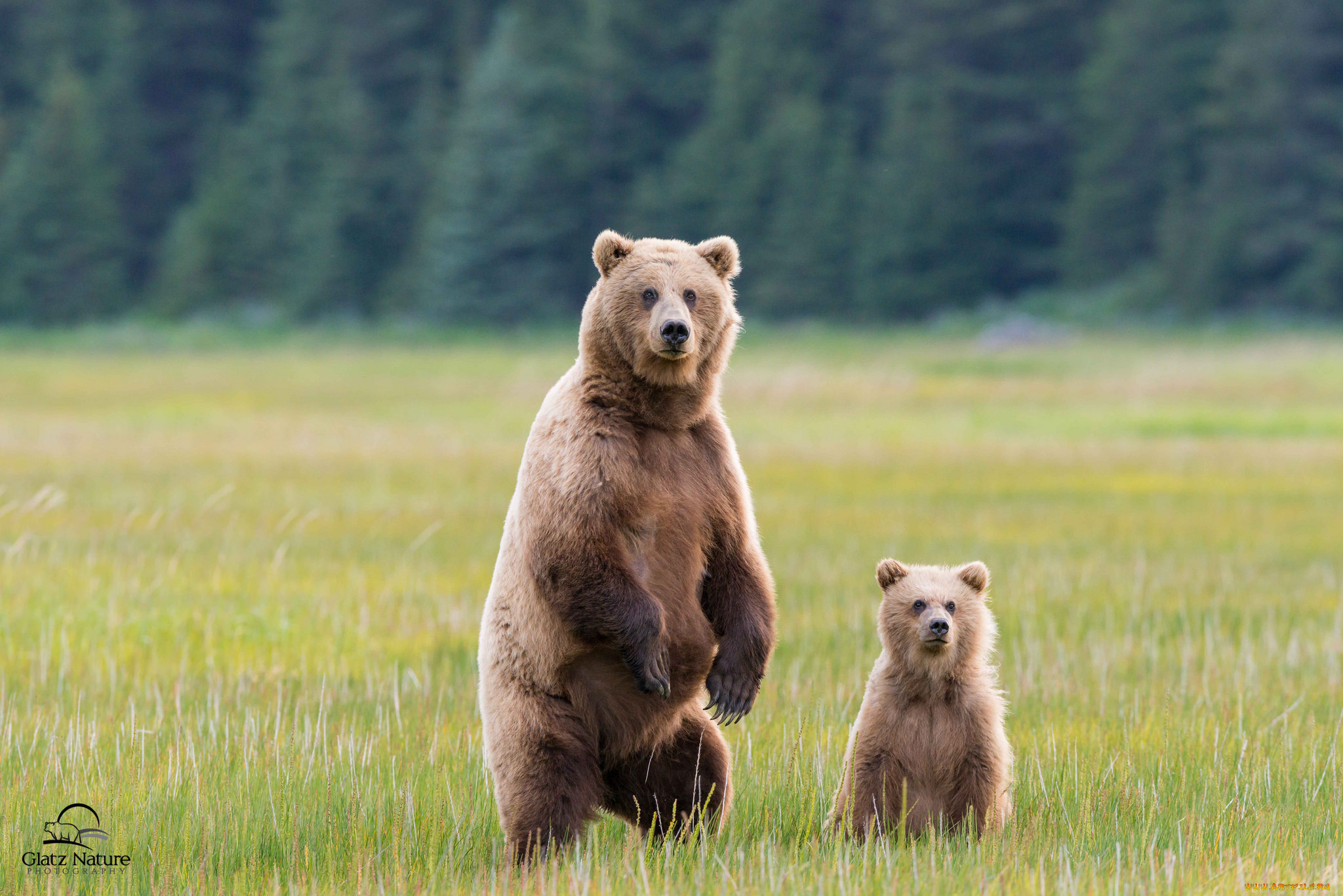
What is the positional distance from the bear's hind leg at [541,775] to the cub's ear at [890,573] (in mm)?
1120

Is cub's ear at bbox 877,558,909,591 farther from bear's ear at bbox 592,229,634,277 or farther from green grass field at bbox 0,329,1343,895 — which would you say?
bear's ear at bbox 592,229,634,277

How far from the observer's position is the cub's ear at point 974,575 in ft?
16.9

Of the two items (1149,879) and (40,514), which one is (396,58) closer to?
(40,514)

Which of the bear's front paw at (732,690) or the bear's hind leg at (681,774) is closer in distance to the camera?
the bear's front paw at (732,690)

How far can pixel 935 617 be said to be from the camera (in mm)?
4836

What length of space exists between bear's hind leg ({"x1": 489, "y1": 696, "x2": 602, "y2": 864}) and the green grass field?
0.47ft

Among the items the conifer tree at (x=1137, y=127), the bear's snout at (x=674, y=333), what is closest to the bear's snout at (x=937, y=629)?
the bear's snout at (x=674, y=333)

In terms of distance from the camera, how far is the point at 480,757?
5.72m

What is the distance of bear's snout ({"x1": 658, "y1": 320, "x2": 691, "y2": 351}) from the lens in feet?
14.6

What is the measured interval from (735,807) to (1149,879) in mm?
1416

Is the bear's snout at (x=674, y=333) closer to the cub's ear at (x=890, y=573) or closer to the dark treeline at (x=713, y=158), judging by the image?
the cub's ear at (x=890, y=573)

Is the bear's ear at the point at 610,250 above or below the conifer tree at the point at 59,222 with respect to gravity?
below

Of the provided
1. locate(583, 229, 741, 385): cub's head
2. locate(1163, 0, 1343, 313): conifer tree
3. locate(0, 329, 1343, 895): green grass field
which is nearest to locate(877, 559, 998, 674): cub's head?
locate(0, 329, 1343, 895): green grass field

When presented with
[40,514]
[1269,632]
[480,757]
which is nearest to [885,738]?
[480,757]
